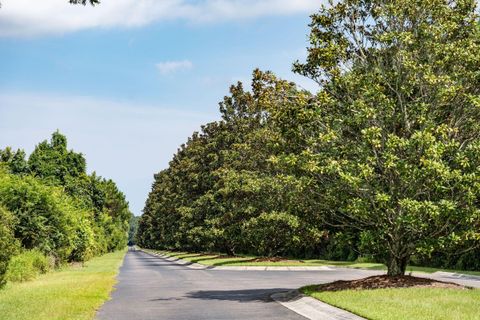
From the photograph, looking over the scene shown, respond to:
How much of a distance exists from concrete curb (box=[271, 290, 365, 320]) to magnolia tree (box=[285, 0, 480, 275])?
281 cm

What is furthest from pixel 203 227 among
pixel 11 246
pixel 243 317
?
pixel 243 317

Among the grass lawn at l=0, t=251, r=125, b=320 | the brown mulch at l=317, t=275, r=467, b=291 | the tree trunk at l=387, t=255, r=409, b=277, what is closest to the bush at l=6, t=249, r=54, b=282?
the grass lawn at l=0, t=251, r=125, b=320

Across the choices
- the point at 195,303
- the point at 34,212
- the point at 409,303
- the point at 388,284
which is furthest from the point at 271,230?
the point at 409,303

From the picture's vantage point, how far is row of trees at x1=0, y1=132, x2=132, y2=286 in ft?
114

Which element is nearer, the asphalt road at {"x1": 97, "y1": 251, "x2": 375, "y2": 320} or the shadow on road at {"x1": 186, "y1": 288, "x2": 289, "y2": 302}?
the asphalt road at {"x1": 97, "y1": 251, "x2": 375, "y2": 320}

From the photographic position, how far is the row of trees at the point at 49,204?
114ft

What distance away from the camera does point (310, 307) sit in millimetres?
15578

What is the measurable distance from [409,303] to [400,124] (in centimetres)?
748

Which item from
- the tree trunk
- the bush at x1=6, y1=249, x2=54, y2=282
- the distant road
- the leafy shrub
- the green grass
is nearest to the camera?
the green grass

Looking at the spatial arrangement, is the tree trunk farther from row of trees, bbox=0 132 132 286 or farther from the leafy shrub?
the leafy shrub

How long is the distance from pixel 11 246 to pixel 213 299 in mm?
8677

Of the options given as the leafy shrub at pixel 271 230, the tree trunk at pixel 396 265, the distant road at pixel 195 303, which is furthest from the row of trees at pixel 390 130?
the leafy shrub at pixel 271 230

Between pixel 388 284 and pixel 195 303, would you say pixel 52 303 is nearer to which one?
pixel 195 303

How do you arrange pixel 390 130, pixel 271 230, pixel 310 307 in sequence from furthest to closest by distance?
1. pixel 271 230
2. pixel 390 130
3. pixel 310 307
